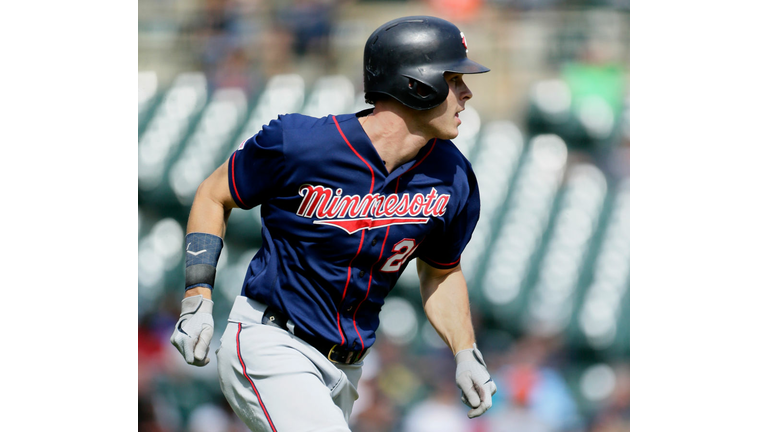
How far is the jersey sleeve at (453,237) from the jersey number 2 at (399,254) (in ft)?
0.39

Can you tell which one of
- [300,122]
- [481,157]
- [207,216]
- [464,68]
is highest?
[464,68]

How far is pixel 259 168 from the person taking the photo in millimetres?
2422

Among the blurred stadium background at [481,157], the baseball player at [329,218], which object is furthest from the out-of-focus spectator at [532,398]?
the baseball player at [329,218]

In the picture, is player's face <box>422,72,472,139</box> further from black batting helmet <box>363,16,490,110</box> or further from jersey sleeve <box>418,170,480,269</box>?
jersey sleeve <box>418,170,480,269</box>

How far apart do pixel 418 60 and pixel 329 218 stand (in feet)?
1.92

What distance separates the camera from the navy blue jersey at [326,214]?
7.87 feet

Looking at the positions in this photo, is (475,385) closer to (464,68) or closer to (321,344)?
(321,344)

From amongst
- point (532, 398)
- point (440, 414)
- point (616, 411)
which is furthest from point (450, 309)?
point (616, 411)

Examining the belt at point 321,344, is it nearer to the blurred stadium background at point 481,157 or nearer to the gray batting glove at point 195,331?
the gray batting glove at point 195,331

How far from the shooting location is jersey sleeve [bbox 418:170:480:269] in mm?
2678

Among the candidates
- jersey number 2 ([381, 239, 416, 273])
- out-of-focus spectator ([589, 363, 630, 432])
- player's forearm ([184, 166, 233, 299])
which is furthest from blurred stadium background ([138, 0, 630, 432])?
player's forearm ([184, 166, 233, 299])

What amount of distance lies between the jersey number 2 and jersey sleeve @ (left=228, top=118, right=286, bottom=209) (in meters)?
0.44

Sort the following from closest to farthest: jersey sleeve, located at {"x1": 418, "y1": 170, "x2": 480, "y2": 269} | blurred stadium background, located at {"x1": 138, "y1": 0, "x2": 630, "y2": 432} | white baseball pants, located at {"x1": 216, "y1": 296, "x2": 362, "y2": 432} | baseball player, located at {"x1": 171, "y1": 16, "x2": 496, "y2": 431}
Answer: white baseball pants, located at {"x1": 216, "y1": 296, "x2": 362, "y2": 432}
baseball player, located at {"x1": 171, "y1": 16, "x2": 496, "y2": 431}
jersey sleeve, located at {"x1": 418, "y1": 170, "x2": 480, "y2": 269}
blurred stadium background, located at {"x1": 138, "y1": 0, "x2": 630, "y2": 432}

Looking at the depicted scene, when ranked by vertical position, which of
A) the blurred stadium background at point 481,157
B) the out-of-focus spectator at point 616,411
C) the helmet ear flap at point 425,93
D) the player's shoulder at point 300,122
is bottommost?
the out-of-focus spectator at point 616,411
